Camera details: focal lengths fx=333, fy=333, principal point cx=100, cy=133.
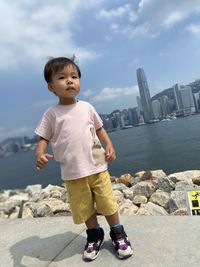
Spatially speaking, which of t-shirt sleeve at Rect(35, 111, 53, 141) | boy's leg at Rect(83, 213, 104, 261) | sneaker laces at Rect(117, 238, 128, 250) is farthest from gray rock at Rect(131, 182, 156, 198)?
t-shirt sleeve at Rect(35, 111, 53, 141)

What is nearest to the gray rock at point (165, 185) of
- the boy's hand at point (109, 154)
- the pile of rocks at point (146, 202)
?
the pile of rocks at point (146, 202)

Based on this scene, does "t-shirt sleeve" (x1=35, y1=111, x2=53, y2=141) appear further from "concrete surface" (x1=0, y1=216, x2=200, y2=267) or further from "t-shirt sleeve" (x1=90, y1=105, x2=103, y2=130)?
"concrete surface" (x1=0, y1=216, x2=200, y2=267)

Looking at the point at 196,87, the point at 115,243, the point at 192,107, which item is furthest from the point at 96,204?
the point at 196,87

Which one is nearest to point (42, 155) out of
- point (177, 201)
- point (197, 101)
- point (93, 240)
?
point (93, 240)

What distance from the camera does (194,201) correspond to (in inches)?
121

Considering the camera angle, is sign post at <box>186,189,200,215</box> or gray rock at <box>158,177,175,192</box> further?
gray rock at <box>158,177,175,192</box>

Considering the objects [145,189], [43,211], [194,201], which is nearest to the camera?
[194,201]

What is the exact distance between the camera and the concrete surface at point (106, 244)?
2086mm

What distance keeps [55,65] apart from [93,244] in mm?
1255

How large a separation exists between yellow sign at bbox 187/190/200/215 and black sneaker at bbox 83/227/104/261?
106cm

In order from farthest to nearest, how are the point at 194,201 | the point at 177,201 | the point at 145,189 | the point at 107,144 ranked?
the point at 145,189 < the point at 177,201 < the point at 194,201 < the point at 107,144

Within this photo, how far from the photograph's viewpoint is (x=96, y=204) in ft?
7.59

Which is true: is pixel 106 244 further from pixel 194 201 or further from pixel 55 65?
pixel 55 65

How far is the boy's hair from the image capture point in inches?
87.2
